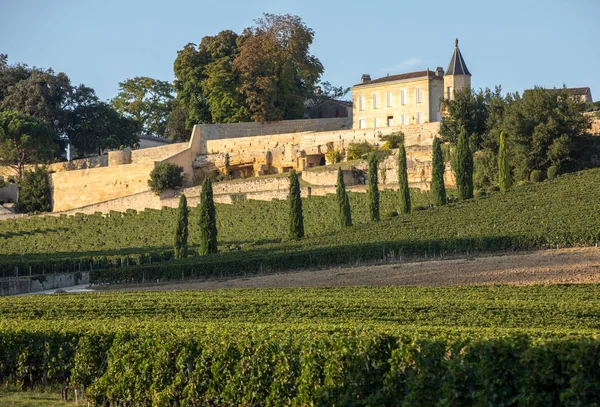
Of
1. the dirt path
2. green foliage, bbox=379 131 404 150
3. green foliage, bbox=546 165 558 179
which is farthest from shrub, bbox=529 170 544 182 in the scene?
green foliage, bbox=379 131 404 150

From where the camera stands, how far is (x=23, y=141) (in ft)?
227

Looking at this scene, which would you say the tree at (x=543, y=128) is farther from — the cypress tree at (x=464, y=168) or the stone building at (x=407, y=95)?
the stone building at (x=407, y=95)

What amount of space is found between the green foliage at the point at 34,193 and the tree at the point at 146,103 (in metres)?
17.4

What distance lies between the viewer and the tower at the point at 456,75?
2424 inches

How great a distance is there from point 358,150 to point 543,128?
1512cm

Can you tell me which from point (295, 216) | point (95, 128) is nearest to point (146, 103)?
point (95, 128)

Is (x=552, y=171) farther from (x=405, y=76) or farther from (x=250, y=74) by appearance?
(x=250, y=74)

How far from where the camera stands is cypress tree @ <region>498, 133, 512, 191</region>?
4738cm

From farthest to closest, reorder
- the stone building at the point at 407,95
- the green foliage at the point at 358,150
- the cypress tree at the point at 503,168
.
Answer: the stone building at the point at 407,95, the green foliage at the point at 358,150, the cypress tree at the point at 503,168

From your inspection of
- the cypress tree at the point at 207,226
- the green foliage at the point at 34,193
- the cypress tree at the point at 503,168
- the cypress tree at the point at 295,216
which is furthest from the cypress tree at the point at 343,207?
the green foliage at the point at 34,193

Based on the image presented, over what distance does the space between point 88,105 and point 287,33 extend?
17912mm

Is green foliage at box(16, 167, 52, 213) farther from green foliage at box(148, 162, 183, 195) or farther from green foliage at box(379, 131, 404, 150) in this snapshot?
green foliage at box(379, 131, 404, 150)

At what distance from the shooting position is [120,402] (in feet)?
54.8

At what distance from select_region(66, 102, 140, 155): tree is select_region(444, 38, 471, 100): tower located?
27190 mm
